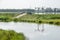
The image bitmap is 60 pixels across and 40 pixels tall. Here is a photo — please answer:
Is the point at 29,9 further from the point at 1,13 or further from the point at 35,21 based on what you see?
the point at 1,13

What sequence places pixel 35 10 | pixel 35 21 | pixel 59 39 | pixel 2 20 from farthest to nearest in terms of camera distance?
pixel 35 10 → pixel 2 20 → pixel 35 21 → pixel 59 39

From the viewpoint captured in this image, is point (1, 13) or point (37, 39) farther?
point (1, 13)

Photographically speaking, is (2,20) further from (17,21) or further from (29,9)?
(29,9)

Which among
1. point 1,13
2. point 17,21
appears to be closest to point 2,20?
point 17,21

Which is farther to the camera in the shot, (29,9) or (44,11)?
(44,11)

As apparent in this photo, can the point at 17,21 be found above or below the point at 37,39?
below

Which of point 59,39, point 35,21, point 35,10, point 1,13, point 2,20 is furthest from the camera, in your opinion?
point 1,13

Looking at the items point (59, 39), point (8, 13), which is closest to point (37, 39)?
point (59, 39)

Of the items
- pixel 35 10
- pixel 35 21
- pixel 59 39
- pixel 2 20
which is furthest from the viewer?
pixel 35 10

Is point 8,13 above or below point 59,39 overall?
below
